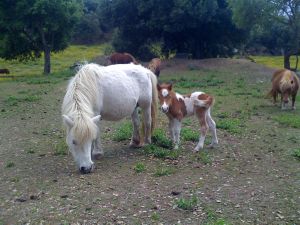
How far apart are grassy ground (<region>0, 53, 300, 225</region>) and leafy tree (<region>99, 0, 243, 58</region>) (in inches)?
704

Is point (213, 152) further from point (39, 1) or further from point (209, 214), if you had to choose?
point (39, 1)

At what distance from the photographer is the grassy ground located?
19.3 ft

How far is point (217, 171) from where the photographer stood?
25.5 feet

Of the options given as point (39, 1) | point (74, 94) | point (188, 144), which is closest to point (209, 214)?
point (74, 94)

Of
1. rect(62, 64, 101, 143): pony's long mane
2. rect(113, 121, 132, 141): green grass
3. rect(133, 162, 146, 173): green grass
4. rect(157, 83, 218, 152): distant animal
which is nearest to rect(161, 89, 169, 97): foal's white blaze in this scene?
rect(157, 83, 218, 152): distant animal

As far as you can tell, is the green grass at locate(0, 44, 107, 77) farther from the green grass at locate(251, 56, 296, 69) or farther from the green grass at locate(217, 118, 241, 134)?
the green grass at locate(217, 118, 241, 134)

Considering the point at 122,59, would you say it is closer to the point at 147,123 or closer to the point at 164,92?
the point at 147,123

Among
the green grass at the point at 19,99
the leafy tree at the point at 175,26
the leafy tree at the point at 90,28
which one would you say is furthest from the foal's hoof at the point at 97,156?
the leafy tree at the point at 90,28

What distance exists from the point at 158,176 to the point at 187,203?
1.43 m

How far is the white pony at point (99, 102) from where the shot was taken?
723cm

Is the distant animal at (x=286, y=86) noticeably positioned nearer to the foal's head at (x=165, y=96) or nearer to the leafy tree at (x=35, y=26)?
the foal's head at (x=165, y=96)

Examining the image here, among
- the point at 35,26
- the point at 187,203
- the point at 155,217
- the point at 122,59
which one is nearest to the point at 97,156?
the point at 187,203

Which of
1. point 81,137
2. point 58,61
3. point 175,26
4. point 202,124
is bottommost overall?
point 58,61

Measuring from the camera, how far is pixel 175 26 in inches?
1214
